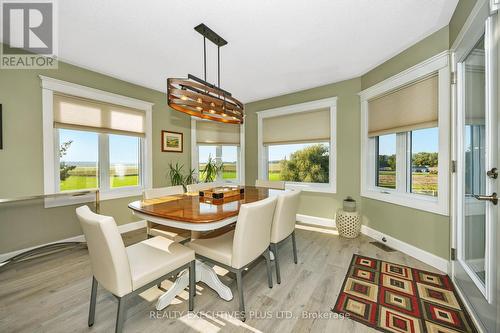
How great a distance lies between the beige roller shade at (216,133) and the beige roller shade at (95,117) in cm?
118

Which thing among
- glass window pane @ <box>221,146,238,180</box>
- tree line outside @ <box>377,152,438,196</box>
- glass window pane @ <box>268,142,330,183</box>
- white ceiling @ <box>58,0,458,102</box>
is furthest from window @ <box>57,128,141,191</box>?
tree line outside @ <box>377,152,438,196</box>

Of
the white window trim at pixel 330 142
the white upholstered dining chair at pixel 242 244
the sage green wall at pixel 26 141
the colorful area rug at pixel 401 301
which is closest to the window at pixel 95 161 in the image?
the sage green wall at pixel 26 141

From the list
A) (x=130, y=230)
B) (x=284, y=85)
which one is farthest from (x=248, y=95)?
(x=130, y=230)

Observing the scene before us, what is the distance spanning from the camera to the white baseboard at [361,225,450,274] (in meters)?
2.06

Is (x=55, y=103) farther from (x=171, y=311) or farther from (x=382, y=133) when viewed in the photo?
(x=382, y=133)

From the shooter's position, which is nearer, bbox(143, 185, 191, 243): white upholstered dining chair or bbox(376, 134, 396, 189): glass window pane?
bbox(143, 185, 191, 243): white upholstered dining chair

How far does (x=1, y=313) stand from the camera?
151cm

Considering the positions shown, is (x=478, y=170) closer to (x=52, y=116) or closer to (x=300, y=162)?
(x=300, y=162)

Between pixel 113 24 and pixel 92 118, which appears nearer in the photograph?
pixel 113 24

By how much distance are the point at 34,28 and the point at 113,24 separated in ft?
2.92

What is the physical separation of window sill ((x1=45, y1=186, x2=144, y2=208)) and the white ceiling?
1.87 m

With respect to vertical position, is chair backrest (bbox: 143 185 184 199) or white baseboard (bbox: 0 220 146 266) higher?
chair backrest (bbox: 143 185 184 199)

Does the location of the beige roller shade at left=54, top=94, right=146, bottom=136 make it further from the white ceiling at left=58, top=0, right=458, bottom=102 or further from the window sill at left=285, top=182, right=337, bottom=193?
the window sill at left=285, top=182, right=337, bottom=193

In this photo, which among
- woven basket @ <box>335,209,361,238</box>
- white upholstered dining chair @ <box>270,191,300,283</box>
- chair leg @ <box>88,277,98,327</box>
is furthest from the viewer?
woven basket @ <box>335,209,361,238</box>
